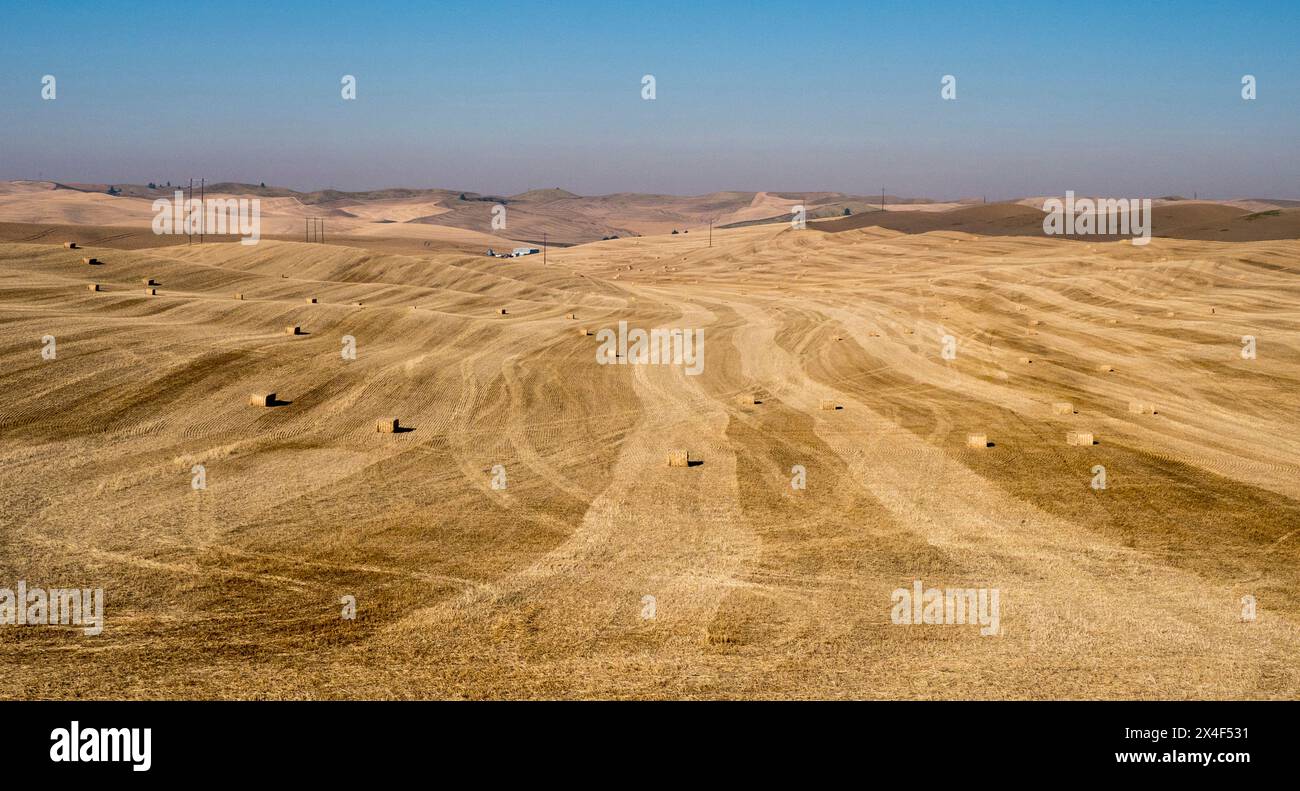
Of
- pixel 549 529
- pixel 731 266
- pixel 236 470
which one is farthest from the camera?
pixel 731 266

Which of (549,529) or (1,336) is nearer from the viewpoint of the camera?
(549,529)

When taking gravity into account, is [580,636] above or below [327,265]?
below

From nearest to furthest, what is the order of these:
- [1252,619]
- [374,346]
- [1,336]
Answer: [1252,619] → [1,336] → [374,346]

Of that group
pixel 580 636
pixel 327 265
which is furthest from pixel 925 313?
pixel 580 636

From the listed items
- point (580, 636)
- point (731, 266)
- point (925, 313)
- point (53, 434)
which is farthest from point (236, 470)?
point (731, 266)

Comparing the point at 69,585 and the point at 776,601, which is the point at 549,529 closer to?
the point at 776,601
